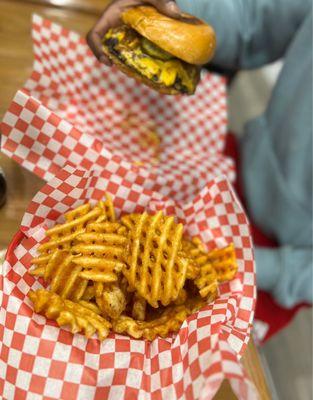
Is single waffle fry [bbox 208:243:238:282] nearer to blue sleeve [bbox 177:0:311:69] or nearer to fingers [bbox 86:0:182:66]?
fingers [bbox 86:0:182:66]

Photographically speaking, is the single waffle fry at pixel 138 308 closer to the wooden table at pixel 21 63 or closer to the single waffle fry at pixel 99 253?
the single waffle fry at pixel 99 253

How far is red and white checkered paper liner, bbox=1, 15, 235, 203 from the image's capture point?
117cm

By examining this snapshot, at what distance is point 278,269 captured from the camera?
67.1 inches

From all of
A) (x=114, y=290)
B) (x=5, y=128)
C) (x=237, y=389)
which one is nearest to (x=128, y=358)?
(x=114, y=290)

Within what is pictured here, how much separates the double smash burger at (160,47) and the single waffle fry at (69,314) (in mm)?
634

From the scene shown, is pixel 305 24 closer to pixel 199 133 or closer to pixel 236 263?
pixel 199 133

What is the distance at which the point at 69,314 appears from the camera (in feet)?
2.93

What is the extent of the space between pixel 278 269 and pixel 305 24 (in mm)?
950

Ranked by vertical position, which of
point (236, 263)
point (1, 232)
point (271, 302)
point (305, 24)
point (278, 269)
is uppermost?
point (305, 24)

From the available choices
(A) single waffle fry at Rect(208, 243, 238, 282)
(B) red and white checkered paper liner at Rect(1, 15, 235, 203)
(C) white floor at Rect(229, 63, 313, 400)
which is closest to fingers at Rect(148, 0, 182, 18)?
(B) red and white checkered paper liner at Rect(1, 15, 235, 203)

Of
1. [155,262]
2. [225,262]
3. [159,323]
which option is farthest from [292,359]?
[155,262]

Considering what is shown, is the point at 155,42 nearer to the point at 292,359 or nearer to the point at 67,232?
the point at 67,232

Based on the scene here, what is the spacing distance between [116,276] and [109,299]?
54mm

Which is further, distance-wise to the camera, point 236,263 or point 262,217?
point 262,217
